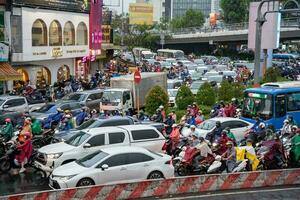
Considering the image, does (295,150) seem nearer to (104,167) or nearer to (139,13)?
(104,167)

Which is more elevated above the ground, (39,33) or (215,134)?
(39,33)

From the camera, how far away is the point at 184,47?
108 metres

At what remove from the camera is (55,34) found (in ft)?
141

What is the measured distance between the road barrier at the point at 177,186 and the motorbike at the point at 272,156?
1.08m

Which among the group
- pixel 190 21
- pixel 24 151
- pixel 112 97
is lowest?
pixel 24 151

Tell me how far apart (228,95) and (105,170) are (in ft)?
61.4

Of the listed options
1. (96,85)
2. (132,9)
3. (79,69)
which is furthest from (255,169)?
(132,9)

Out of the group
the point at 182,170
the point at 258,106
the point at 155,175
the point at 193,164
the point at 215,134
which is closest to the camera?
the point at 155,175

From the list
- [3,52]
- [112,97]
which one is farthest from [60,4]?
[112,97]

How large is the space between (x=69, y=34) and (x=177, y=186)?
110 feet

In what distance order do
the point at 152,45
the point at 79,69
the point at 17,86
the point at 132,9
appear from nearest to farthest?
the point at 17,86 → the point at 79,69 → the point at 132,9 → the point at 152,45

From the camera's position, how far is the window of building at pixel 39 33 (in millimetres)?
39375

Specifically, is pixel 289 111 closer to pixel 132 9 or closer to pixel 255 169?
pixel 255 169

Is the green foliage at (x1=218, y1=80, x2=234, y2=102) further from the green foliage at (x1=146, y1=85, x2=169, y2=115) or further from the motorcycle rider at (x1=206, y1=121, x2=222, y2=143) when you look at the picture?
the motorcycle rider at (x1=206, y1=121, x2=222, y2=143)
